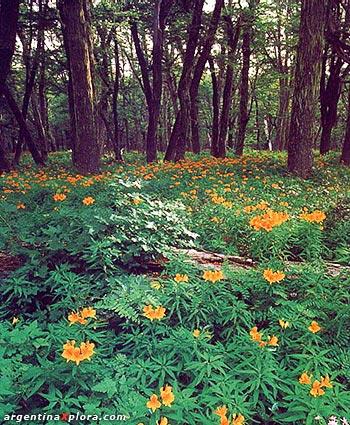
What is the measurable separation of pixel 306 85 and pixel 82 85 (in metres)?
4.78

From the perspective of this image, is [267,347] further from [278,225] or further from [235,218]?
[235,218]

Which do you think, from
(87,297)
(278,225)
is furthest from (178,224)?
(87,297)

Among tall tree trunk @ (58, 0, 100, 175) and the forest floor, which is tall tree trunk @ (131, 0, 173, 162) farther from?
the forest floor

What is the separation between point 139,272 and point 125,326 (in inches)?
31.0

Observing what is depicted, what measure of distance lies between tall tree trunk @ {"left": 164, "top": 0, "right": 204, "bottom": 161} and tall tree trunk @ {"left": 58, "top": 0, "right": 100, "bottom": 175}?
3854mm

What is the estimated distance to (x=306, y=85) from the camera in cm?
784

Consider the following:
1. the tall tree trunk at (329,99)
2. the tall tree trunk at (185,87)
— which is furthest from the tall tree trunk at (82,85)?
the tall tree trunk at (329,99)

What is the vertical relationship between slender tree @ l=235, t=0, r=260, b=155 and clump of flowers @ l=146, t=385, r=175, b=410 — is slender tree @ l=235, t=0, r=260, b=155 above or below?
above

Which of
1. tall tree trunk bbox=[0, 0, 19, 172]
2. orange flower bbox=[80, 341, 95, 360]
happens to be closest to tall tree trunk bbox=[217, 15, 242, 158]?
tall tree trunk bbox=[0, 0, 19, 172]

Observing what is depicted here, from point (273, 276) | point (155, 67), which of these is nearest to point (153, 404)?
point (273, 276)

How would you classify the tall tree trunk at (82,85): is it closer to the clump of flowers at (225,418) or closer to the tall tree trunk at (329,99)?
the clump of flowers at (225,418)

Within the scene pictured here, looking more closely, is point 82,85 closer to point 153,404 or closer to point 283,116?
point 153,404

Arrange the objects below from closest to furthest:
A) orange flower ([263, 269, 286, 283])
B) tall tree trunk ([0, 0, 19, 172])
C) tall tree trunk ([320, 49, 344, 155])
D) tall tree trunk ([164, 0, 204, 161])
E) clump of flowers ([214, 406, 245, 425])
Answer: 1. clump of flowers ([214, 406, 245, 425])
2. orange flower ([263, 269, 286, 283])
3. tall tree trunk ([0, 0, 19, 172])
4. tall tree trunk ([164, 0, 204, 161])
5. tall tree trunk ([320, 49, 344, 155])

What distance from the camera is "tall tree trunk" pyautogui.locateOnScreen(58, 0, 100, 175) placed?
7355mm
